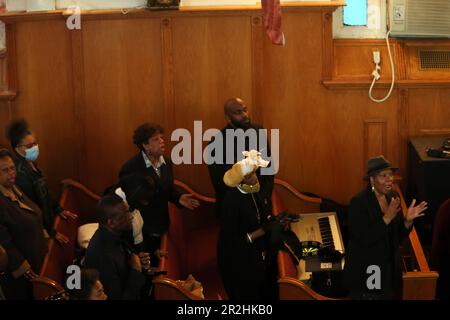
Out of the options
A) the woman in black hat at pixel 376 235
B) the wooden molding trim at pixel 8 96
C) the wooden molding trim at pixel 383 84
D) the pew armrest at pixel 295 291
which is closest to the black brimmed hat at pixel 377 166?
the woman in black hat at pixel 376 235

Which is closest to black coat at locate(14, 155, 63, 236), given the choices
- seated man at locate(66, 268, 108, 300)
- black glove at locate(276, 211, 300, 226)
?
black glove at locate(276, 211, 300, 226)

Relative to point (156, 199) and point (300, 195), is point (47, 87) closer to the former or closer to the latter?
point (156, 199)

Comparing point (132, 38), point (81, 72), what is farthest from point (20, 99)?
point (132, 38)

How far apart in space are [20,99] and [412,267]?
377 centimetres

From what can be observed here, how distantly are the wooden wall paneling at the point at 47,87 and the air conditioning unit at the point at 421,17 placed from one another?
2.95 meters

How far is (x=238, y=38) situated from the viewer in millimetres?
7801

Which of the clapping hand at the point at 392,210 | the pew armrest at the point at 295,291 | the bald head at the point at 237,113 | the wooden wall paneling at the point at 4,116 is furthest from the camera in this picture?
the wooden wall paneling at the point at 4,116

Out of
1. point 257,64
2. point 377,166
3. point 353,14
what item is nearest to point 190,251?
point 257,64

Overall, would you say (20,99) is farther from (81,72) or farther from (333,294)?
(333,294)

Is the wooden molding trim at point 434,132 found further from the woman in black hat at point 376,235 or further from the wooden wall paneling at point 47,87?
the wooden wall paneling at point 47,87

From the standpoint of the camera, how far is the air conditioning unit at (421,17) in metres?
7.87

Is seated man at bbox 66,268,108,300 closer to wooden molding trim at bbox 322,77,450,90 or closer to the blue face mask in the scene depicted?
the blue face mask

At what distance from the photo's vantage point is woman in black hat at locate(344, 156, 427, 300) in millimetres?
5633

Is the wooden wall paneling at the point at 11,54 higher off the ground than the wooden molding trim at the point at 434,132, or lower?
higher
